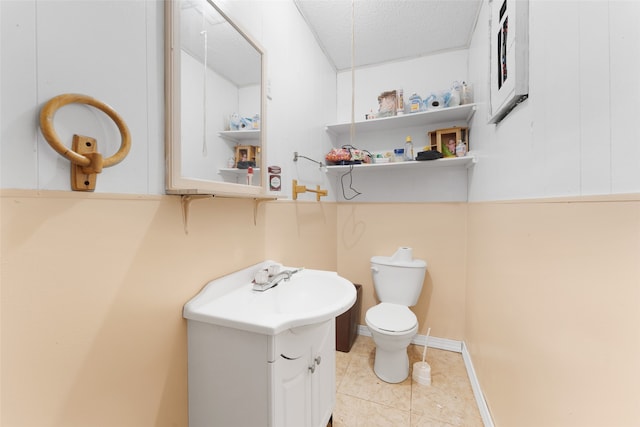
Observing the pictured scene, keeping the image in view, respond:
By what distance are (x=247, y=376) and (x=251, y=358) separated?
0.24ft

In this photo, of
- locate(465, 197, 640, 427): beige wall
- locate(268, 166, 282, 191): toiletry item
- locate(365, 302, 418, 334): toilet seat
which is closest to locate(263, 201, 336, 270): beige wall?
locate(268, 166, 282, 191): toiletry item

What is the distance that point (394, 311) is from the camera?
73.5 inches

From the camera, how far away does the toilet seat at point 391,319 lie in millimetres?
1657

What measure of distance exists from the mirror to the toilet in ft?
3.96

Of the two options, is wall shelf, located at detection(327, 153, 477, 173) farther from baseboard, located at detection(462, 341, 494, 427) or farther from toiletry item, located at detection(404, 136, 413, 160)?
baseboard, located at detection(462, 341, 494, 427)

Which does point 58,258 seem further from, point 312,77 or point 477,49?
point 477,49

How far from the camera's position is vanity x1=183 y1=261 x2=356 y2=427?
0.87 m

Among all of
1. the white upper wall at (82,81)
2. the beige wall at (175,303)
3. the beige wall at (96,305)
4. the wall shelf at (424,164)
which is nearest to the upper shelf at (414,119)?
the wall shelf at (424,164)

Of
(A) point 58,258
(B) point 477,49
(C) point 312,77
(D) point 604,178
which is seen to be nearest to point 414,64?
(B) point 477,49

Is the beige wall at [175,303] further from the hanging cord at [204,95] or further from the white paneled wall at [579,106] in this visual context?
the hanging cord at [204,95]

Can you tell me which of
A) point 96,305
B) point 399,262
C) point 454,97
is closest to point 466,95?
point 454,97

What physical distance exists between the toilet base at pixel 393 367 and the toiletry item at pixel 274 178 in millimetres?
1329

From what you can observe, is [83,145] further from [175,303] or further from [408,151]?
[408,151]

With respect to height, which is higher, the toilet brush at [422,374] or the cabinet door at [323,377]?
the cabinet door at [323,377]
